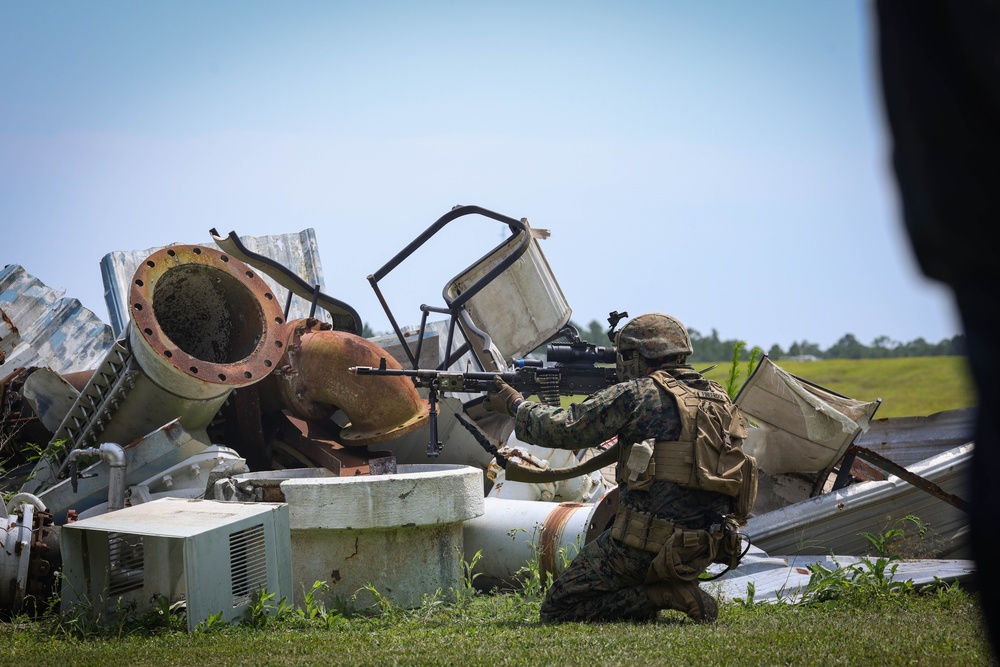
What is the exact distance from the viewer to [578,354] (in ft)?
20.9

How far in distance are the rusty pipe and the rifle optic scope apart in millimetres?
1367

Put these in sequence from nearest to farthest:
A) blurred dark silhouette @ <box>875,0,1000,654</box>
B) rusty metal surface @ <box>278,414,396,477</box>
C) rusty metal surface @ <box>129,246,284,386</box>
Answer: blurred dark silhouette @ <box>875,0,1000,654</box> → rusty metal surface @ <box>129,246,284,386</box> → rusty metal surface @ <box>278,414,396,477</box>

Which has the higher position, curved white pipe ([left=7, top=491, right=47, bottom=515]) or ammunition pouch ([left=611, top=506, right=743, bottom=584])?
curved white pipe ([left=7, top=491, right=47, bottom=515])

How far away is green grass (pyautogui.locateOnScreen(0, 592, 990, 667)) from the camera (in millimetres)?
3686

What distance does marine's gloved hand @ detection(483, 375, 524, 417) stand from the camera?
5.41 meters

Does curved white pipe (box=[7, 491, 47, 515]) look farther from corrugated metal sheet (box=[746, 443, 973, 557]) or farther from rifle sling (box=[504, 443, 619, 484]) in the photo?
corrugated metal sheet (box=[746, 443, 973, 557])

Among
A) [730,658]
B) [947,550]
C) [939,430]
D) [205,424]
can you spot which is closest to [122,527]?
[205,424]

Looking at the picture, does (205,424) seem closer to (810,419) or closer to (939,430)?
(810,419)

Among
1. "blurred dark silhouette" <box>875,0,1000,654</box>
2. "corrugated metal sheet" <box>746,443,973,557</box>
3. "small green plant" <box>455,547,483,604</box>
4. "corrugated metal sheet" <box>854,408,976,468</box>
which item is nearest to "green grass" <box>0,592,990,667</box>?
"small green plant" <box>455,547,483,604</box>

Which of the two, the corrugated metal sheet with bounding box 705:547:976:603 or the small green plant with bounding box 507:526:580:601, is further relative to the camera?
the small green plant with bounding box 507:526:580:601

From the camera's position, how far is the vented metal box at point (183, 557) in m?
4.59

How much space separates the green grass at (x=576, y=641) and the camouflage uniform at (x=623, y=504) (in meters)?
0.20

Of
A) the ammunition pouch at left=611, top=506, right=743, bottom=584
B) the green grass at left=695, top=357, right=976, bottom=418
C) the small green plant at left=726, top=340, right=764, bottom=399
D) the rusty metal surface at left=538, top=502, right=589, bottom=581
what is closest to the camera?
the ammunition pouch at left=611, top=506, right=743, bottom=584

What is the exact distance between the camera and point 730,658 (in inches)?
142
